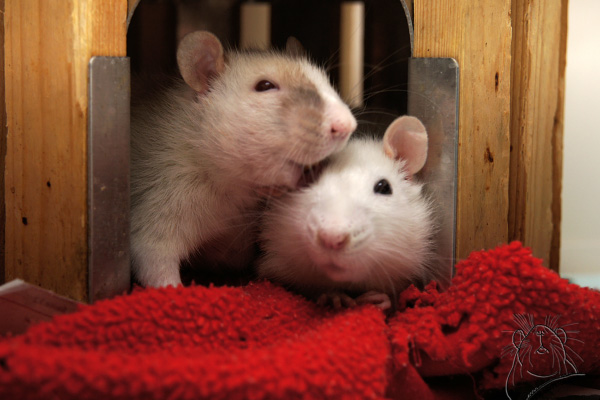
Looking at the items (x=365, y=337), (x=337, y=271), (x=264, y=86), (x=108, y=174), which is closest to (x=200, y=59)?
(x=264, y=86)

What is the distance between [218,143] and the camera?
2.01 meters

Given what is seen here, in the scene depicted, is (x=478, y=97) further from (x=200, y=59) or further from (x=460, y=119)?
(x=200, y=59)

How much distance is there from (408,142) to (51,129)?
46.7 inches

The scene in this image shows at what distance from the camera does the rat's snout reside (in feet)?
5.33

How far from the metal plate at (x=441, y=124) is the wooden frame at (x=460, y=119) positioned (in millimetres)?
31

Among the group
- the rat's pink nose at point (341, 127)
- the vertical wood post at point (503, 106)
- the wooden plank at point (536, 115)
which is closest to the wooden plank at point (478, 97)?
the vertical wood post at point (503, 106)

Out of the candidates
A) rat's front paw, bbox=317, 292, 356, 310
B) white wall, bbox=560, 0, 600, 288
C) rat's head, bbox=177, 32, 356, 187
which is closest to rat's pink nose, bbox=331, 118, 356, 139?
rat's head, bbox=177, 32, 356, 187

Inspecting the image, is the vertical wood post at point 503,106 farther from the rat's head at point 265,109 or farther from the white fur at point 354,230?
the rat's head at point 265,109

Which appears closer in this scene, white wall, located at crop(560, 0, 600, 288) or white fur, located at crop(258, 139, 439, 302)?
white fur, located at crop(258, 139, 439, 302)

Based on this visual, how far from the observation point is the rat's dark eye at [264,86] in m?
2.03

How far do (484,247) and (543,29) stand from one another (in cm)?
83

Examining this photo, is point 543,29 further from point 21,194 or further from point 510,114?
point 21,194

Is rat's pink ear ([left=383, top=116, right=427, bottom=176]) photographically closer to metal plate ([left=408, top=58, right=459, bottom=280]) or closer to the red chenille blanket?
metal plate ([left=408, top=58, right=459, bottom=280])

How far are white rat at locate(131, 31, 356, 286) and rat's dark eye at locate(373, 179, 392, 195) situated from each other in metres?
0.22
